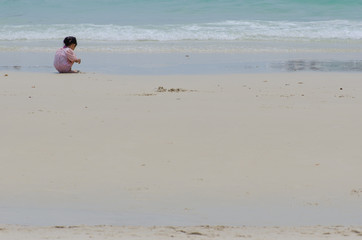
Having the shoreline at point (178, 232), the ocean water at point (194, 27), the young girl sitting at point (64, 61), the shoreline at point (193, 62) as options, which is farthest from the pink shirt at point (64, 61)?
the shoreline at point (178, 232)

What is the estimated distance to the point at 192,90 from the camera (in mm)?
8141

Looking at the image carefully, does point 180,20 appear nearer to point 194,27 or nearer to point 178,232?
point 194,27

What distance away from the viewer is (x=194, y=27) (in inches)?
804

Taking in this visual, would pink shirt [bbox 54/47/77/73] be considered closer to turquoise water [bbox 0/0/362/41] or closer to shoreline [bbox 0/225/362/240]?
shoreline [bbox 0/225/362/240]

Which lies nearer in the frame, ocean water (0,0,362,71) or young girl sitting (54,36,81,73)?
young girl sitting (54,36,81,73)

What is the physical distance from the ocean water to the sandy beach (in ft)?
18.4

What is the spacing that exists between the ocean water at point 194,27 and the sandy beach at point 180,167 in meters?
5.62

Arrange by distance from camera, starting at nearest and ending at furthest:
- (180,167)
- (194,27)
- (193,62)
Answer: (180,167) < (193,62) < (194,27)

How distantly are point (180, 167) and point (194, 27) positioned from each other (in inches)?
640

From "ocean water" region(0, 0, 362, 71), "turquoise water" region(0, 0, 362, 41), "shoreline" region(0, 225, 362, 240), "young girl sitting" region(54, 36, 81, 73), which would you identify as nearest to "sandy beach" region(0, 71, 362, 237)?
"shoreline" region(0, 225, 362, 240)

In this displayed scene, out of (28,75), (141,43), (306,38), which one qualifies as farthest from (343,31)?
(28,75)

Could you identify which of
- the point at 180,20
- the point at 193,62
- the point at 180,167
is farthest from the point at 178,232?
the point at 180,20

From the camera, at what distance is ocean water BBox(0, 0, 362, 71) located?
1523 cm

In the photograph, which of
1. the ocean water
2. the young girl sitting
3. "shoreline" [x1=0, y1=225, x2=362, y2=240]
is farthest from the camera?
the ocean water
